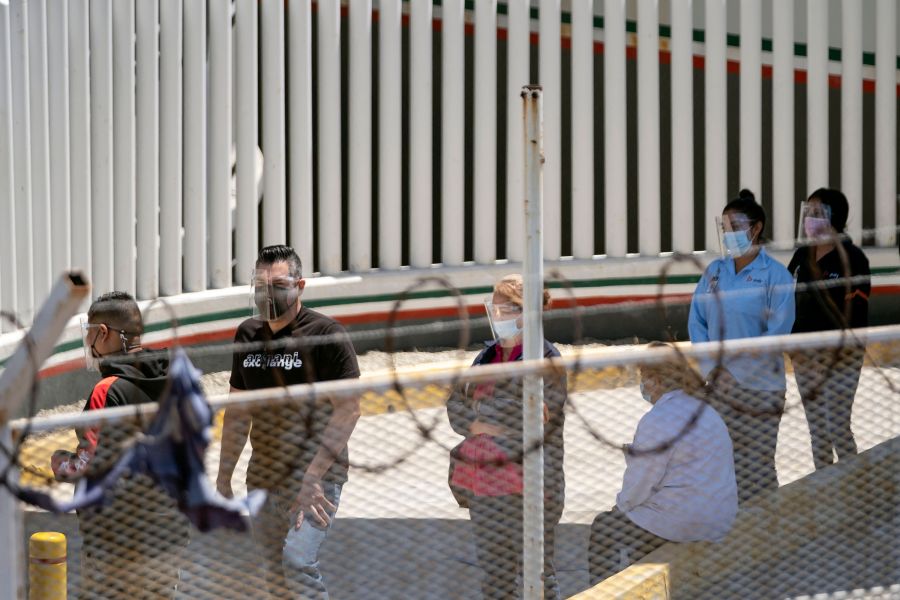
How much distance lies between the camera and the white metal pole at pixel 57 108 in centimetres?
836

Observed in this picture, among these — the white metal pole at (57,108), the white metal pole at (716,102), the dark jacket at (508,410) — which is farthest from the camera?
the white metal pole at (716,102)

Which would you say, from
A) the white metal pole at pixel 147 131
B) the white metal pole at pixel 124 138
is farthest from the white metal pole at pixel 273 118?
the white metal pole at pixel 124 138

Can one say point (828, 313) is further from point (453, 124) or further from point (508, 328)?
point (453, 124)

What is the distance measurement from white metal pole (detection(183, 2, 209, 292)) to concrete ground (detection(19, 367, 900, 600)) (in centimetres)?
435

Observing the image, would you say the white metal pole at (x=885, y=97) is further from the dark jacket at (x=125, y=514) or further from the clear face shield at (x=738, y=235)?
the dark jacket at (x=125, y=514)

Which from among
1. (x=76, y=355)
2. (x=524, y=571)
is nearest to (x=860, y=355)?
(x=524, y=571)

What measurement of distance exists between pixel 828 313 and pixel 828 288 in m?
0.48

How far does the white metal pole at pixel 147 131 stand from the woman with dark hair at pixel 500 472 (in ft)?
15.5

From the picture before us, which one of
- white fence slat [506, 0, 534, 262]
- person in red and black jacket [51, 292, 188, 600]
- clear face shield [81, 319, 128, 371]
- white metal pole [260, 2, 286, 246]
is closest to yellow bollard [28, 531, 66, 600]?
person in red and black jacket [51, 292, 188, 600]

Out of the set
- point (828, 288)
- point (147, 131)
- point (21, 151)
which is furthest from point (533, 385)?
point (147, 131)

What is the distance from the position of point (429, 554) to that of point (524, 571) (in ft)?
0.92

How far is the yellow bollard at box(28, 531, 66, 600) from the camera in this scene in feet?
14.9

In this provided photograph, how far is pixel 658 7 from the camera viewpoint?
35.6ft

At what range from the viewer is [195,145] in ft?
31.2
